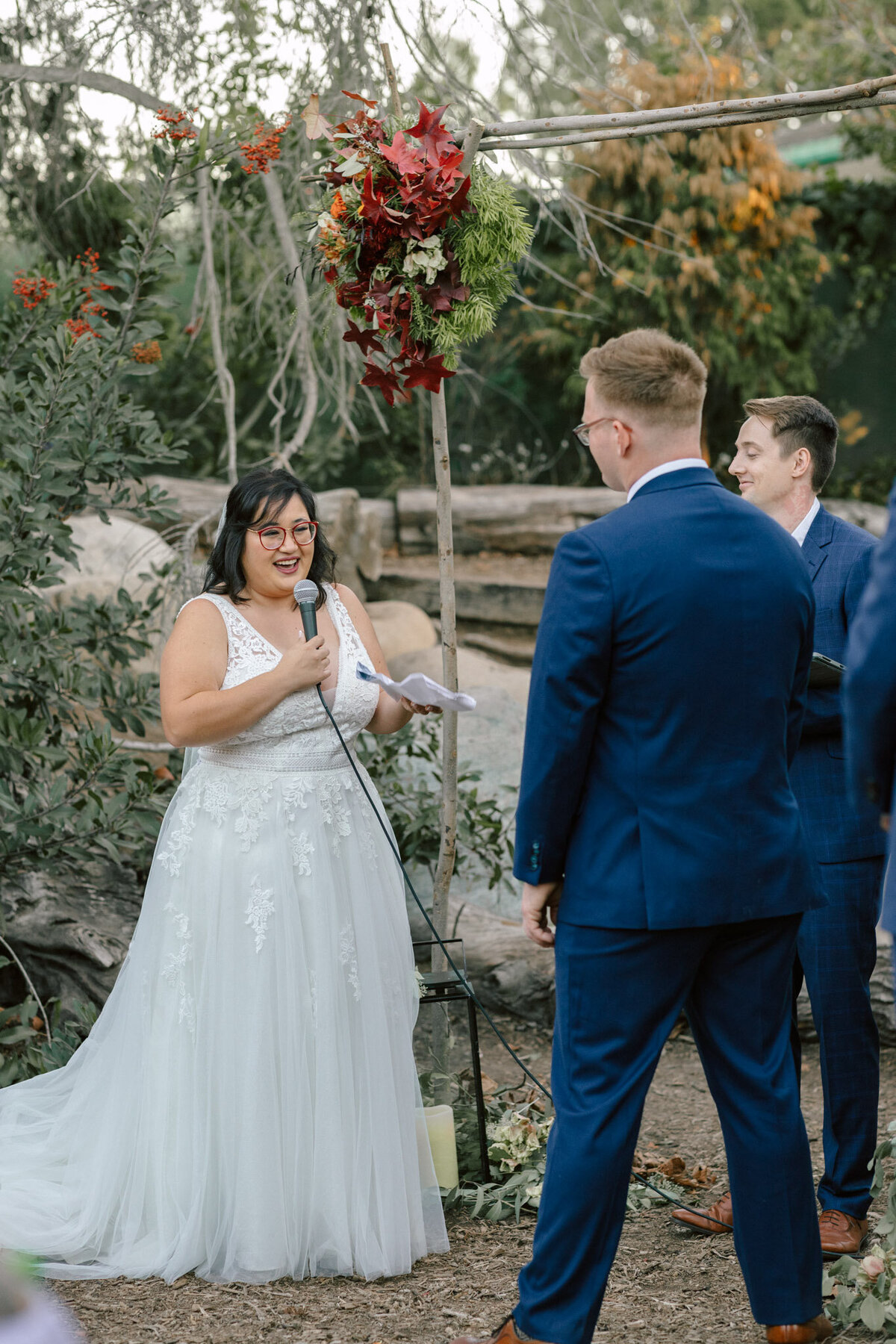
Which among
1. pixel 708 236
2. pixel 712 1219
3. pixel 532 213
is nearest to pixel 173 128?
pixel 712 1219

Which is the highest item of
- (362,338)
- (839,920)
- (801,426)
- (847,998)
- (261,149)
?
(261,149)

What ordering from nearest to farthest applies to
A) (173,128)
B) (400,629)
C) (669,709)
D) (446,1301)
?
(669,709) < (446,1301) < (173,128) < (400,629)

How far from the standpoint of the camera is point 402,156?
2.96 m

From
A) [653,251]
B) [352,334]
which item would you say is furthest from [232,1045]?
[653,251]

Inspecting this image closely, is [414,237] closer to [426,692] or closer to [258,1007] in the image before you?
[426,692]

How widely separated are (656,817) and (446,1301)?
137 cm

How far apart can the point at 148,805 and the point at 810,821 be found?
6.63 feet

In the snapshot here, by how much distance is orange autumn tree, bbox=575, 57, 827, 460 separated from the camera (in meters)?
8.34

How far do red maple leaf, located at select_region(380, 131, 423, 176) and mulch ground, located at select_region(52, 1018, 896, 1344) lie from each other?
2.59 metres

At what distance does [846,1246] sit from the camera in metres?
2.88

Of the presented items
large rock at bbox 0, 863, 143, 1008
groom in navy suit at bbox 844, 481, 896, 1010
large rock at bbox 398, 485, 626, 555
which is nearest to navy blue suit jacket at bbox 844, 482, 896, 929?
groom in navy suit at bbox 844, 481, 896, 1010

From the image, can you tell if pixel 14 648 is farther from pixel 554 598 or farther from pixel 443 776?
pixel 554 598

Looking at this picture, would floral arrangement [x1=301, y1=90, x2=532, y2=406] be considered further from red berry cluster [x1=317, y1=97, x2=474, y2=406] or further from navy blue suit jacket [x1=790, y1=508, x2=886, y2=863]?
navy blue suit jacket [x1=790, y1=508, x2=886, y2=863]

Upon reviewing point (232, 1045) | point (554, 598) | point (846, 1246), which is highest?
point (554, 598)
